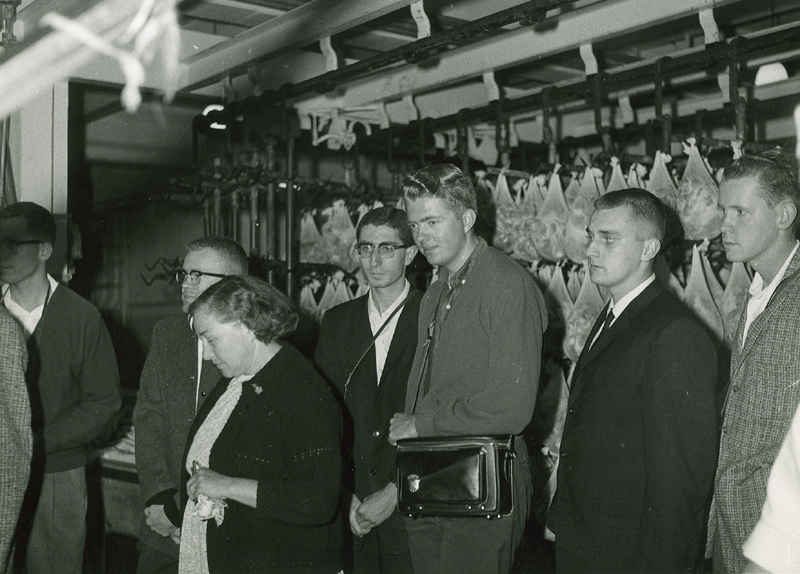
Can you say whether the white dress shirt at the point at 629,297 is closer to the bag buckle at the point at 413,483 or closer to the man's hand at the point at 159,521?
the bag buckle at the point at 413,483

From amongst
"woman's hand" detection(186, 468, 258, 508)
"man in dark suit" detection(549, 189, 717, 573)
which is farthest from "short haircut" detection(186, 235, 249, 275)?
"man in dark suit" detection(549, 189, 717, 573)

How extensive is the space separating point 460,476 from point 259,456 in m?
0.58

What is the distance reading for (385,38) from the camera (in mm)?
4688

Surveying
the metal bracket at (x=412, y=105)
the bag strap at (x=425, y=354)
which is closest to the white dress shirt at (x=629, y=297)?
the bag strap at (x=425, y=354)

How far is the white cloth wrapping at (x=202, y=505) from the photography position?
2129 millimetres

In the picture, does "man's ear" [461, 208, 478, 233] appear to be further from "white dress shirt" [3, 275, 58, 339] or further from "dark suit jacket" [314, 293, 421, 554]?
"white dress shirt" [3, 275, 58, 339]

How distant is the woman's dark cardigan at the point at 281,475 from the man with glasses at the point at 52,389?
1145mm

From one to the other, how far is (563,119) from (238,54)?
296 centimetres

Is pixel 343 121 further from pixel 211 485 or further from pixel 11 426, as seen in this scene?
pixel 211 485

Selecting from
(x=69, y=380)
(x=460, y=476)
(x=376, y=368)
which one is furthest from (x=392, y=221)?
(x=69, y=380)

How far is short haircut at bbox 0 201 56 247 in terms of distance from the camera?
305 centimetres

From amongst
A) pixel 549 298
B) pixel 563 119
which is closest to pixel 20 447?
pixel 549 298

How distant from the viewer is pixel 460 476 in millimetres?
2297

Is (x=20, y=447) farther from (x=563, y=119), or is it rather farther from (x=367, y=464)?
(x=563, y=119)
